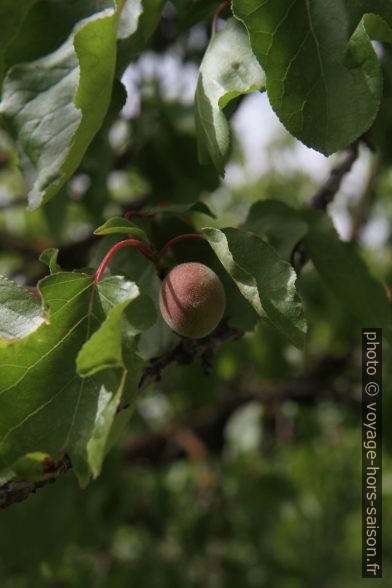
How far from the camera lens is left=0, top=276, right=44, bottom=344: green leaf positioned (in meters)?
0.91

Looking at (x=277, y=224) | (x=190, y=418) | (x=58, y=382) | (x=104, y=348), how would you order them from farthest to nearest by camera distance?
(x=190, y=418) → (x=277, y=224) → (x=58, y=382) → (x=104, y=348)

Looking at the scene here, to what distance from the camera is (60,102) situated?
104cm

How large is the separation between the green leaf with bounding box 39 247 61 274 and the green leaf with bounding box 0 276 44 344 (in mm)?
46

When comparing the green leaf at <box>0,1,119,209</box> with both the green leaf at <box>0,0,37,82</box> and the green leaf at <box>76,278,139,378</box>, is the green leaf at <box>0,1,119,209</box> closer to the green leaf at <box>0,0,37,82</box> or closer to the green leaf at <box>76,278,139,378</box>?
the green leaf at <box>0,0,37,82</box>

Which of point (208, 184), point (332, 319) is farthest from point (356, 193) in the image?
point (208, 184)

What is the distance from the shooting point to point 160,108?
2381mm

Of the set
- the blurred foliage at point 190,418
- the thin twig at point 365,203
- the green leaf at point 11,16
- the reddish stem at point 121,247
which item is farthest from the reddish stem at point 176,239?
the thin twig at point 365,203

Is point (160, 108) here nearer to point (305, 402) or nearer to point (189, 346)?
point (305, 402)

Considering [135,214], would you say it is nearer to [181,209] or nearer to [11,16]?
[181,209]

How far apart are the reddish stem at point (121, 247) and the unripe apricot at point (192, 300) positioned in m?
0.08

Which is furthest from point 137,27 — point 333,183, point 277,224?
point 333,183

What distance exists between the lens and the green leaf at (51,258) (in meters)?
0.94

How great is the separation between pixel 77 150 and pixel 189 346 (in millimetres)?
307

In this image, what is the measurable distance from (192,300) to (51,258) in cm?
17
